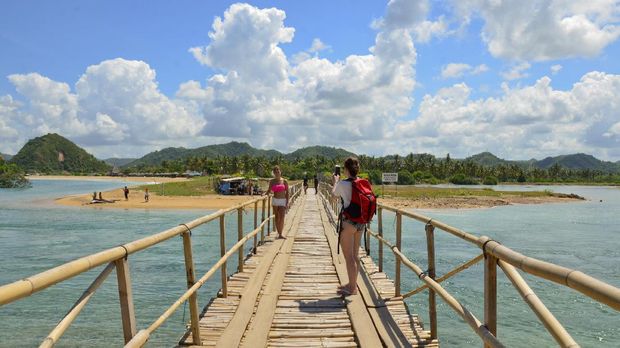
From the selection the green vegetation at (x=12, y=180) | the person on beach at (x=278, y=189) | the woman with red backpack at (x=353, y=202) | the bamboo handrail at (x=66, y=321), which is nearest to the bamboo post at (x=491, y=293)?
the bamboo handrail at (x=66, y=321)

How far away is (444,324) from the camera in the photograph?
9906mm

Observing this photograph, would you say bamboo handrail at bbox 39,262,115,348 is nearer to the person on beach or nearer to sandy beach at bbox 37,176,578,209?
the person on beach

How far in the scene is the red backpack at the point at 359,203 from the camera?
551 centimetres

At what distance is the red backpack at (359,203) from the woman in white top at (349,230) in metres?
0.05

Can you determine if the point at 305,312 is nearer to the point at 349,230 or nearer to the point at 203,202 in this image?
the point at 349,230

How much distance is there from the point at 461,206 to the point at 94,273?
37.2 meters

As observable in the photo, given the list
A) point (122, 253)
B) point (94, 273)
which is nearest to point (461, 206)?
point (94, 273)

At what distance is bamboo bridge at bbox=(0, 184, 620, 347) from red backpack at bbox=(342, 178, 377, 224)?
0.57m

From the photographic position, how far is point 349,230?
5746 millimetres

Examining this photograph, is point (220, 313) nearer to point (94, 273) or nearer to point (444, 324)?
point (444, 324)

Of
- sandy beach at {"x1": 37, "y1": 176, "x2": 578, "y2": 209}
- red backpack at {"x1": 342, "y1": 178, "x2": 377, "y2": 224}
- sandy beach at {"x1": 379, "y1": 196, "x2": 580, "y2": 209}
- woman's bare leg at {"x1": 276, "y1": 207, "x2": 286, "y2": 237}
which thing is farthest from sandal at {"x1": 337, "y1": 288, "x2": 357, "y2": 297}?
sandy beach at {"x1": 379, "y1": 196, "x2": 580, "y2": 209}

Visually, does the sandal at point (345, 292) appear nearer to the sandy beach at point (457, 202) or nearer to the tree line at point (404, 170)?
the sandy beach at point (457, 202)

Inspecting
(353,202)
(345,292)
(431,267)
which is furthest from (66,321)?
(345,292)

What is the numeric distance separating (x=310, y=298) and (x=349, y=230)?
3.50ft
